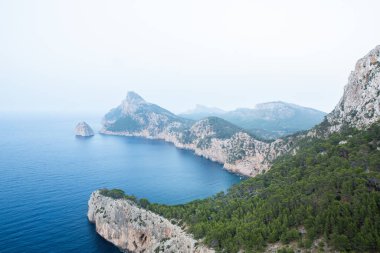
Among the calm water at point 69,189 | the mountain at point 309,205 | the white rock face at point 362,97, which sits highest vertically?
the white rock face at point 362,97

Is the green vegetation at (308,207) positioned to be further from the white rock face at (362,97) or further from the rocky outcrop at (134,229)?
the white rock face at (362,97)

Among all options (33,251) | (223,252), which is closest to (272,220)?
(223,252)

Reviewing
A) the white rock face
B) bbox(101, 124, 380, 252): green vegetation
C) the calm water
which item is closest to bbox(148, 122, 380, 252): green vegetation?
bbox(101, 124, 380, 252): green vegetation

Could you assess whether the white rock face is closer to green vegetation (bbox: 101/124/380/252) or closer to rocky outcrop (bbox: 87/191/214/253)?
green vegetation (bbox: 101/124/380/252)

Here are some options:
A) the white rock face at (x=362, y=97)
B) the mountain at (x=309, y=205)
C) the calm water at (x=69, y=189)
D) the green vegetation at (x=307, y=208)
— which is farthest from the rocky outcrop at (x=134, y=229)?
the white rock face at (x=362, y=97)

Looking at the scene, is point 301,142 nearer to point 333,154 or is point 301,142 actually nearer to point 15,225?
point 333,154
